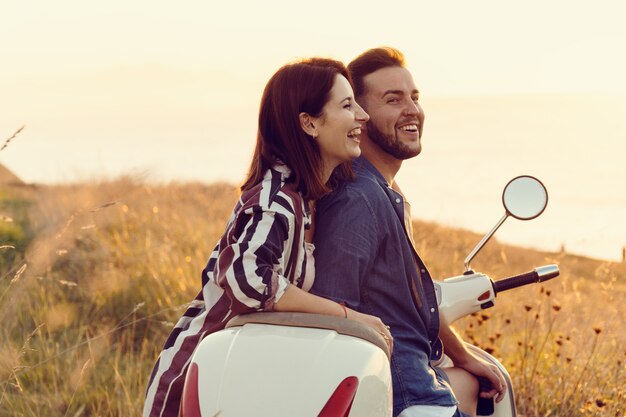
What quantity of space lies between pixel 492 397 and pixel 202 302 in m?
1.19

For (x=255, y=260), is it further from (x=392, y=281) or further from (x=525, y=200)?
(x=525, y=200)

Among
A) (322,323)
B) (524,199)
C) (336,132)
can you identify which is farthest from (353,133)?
(524,199)

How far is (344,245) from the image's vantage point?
2.91 metres

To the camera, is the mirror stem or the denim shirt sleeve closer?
the denim shirt sleeve

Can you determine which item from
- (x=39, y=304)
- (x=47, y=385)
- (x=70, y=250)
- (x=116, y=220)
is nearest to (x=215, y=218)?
(x=116, y=220)

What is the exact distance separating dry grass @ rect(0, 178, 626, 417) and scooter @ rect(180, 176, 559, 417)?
149 centimetres

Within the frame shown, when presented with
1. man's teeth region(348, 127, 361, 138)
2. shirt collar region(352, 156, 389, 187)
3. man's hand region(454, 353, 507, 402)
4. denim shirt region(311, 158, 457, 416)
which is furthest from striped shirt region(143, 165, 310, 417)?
man's hand region(454, 353, 507, 402)

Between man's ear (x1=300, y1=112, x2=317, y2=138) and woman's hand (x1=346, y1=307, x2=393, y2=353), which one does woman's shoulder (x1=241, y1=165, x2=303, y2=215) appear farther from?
woman's hand (x1=346, y1=307, x2=393, y2=353)

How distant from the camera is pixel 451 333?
3.51m

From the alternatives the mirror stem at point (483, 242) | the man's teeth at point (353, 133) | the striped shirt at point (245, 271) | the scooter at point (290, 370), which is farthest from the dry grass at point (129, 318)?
the man's teeth at point (353, 133)

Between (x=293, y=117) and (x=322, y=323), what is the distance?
770mm

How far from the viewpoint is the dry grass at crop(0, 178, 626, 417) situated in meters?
5.25

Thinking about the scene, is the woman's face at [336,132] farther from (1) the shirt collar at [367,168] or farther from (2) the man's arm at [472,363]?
(2) the man's arm at [472,363]

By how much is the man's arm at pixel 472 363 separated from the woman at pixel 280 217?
0.77 m
